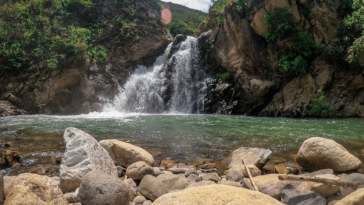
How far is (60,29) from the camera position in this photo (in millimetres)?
26875

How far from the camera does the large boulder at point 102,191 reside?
3785mm

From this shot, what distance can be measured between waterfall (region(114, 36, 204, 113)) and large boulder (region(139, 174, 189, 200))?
20.3 meters

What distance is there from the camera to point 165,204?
2.68m

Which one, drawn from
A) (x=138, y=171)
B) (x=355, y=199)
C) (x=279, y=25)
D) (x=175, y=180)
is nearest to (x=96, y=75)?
(x=279, y=25)

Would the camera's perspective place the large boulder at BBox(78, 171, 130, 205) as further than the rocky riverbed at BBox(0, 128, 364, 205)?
Yes

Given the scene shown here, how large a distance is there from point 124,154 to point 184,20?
48.6m

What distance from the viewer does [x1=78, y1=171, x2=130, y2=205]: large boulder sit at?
149 inches

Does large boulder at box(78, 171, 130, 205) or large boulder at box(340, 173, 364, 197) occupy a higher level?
large boulder at box(340, 173, 364, 197)

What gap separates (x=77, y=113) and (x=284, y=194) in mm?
22768

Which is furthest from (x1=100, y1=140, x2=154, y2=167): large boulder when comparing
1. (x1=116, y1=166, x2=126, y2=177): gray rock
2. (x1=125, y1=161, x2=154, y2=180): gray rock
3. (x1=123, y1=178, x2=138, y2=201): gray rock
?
(x1=123, y1=178, x2=138, y2=201): gray rock

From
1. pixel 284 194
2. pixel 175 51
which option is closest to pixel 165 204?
pixel 284 194

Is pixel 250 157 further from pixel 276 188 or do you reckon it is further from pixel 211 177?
pixel 276 188

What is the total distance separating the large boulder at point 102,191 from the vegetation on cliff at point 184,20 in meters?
40.2

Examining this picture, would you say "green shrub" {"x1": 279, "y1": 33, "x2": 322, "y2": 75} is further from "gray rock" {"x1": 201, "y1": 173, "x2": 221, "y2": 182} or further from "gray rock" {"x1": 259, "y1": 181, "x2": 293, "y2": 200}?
"gray rock" {"x1": 259, "y1": 181, "x2": 293, "y2": 200}
